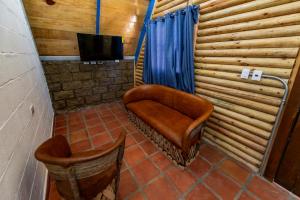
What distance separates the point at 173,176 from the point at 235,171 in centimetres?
90

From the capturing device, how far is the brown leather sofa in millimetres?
1834

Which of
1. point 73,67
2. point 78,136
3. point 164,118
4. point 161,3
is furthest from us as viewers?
point 73,67

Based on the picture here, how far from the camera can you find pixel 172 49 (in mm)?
2764

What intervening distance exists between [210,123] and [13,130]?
2531 mm

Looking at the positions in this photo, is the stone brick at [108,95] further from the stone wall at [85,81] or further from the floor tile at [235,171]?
the floor tile at [235,171]

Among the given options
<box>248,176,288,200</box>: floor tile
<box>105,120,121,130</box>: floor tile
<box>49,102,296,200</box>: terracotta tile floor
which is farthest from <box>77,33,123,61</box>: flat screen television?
<box>248,176,288,200</box>: floor tile

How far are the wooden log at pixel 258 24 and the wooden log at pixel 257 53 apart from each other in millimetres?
255

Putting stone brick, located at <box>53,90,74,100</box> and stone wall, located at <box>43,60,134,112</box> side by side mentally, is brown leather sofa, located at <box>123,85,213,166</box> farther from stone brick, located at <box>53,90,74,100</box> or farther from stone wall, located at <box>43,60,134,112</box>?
stone brick, located at <box>53,90,74,100</box>

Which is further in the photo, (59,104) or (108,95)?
(108,95)

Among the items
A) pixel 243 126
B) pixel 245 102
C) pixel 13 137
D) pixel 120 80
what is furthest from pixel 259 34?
pixel 120 80

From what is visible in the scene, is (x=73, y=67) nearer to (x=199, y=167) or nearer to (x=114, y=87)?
(x=114, y=87)

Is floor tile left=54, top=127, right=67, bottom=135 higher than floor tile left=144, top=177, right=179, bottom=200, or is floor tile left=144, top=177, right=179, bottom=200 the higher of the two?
floor tile left=54, top=127, right=67, bottom=135

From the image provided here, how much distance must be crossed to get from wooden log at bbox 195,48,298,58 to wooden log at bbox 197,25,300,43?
15 cm

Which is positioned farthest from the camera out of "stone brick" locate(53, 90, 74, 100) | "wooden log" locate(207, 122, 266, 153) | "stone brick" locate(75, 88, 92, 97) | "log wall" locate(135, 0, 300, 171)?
"stone brick" locate(75, 88, 92, 97)
